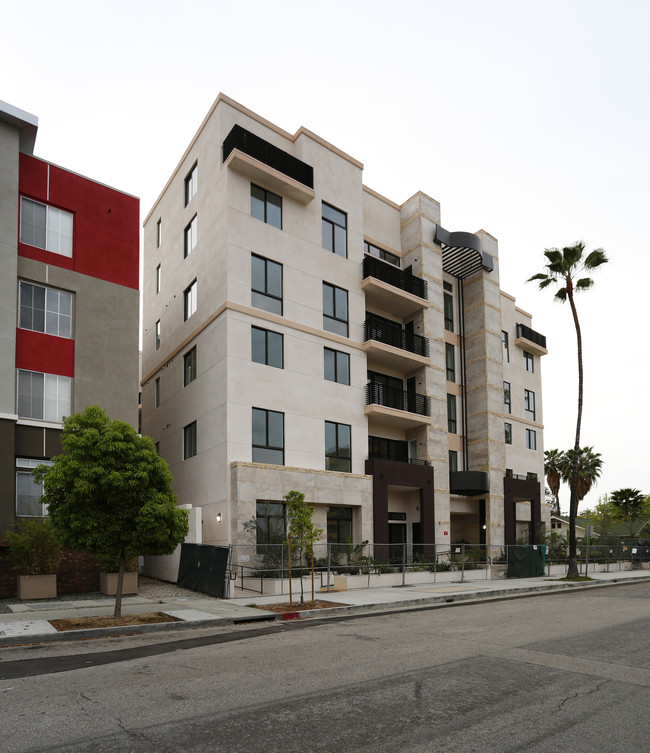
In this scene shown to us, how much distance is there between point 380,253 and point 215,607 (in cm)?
2162

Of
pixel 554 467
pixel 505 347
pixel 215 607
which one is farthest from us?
pixel 554 467

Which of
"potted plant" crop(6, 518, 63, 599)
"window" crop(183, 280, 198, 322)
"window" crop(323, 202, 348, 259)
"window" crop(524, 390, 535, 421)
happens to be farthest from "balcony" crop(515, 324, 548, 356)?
"potted plant" crop(6, 518, 63, 599)

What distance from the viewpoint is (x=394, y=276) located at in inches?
1288

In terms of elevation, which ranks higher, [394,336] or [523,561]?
[394,336]

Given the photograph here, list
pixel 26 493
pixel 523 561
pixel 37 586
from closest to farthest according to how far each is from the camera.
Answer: pixel 37 586, pixel 26 493, pixel 523 561

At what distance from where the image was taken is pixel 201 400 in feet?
90.4

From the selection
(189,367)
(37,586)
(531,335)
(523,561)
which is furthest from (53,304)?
(531,335)

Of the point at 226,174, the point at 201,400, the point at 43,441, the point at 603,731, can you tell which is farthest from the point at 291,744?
the point at 226,174

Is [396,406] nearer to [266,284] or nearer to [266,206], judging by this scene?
[266,284]

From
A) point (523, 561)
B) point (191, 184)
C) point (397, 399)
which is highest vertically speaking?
point (191, 184)

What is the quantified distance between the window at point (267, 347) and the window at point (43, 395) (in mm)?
7089

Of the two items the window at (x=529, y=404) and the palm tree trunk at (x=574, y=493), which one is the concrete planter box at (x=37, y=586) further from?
the window at (x=529, y=404)

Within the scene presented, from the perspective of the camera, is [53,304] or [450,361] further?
[450,361]

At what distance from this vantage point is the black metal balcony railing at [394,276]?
31.5 m
